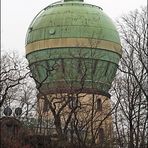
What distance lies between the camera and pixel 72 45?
32031mm

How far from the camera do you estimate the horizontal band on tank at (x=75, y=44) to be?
31.9 meters

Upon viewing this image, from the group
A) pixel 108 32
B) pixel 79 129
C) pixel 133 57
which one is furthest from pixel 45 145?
pixel 108 32

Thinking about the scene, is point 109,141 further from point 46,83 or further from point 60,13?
point 60,13

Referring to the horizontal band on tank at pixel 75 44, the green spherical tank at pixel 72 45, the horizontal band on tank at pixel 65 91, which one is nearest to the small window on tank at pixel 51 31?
the green spherical tank at pixel 72 45

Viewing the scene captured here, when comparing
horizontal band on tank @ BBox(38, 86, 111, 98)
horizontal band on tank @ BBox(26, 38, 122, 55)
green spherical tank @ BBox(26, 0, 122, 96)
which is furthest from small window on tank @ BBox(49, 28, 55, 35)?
horizontal band on tank @ BBox(38, 86, 111, 98)

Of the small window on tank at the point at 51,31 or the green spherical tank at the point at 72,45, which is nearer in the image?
the green spherical tank at the point at 72,45

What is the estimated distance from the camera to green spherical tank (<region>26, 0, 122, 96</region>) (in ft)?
103

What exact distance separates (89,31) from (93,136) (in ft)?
34.7

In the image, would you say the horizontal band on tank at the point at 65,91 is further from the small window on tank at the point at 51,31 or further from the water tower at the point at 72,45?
the small window on tank at the point at 51,31

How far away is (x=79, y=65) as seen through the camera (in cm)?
2889

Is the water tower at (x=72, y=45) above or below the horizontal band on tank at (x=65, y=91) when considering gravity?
above

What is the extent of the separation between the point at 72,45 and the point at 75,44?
0.17 meters

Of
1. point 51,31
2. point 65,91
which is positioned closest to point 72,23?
point 51,31

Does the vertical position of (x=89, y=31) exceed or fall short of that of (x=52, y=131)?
it exceeds it
